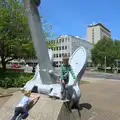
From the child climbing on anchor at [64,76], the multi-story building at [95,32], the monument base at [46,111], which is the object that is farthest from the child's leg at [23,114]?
the multi-story building at [95,32]

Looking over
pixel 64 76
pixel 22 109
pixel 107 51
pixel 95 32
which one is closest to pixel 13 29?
pixel 64 76

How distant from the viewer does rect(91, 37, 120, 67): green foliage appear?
39703mm

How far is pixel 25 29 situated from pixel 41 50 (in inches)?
389

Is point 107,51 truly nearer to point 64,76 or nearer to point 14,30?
point 14,30

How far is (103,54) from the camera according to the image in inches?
1603

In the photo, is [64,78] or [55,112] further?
[64,78]

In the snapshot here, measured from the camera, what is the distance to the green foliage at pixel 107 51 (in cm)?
3970

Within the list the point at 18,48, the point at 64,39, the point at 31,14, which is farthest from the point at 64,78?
the point at 64,39

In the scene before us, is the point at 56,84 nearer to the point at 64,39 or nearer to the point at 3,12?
the point at 3,12

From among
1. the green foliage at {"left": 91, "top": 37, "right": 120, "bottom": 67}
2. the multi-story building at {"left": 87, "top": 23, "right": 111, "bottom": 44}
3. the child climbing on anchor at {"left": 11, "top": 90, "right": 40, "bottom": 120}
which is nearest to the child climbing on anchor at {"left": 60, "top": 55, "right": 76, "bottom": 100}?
the child climbing on anchor at {"left": 11, "top": 90, "right": 40, "bottom": 120}

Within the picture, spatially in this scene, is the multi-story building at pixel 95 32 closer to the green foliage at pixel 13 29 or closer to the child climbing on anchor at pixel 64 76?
the green foliage at pixel 13 29

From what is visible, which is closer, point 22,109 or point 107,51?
point 22,109

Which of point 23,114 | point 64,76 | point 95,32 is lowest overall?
point 23,114

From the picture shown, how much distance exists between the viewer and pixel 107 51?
40.5 meters
